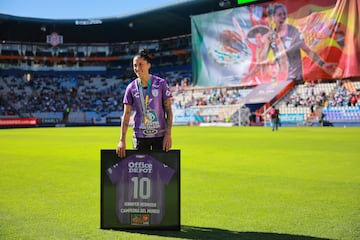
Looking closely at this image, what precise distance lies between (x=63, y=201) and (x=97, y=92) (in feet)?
223

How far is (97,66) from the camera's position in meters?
80.2

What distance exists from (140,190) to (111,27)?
234ft

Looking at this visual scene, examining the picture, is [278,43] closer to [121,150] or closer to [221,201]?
[221,201]

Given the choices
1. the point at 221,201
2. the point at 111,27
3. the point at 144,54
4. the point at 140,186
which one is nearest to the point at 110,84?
the point at 111,27

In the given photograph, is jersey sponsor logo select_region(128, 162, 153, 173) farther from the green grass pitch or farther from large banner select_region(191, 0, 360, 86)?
large banner select_region(191, 0, 360, 86)

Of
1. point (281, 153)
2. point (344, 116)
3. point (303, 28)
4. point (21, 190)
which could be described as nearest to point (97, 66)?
point (303, 28)

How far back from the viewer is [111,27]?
73.4m

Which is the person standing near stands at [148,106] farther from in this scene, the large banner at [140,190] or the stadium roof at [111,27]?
the stadium roof at [111,27]

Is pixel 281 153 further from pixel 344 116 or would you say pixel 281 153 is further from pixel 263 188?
pixel 344 116

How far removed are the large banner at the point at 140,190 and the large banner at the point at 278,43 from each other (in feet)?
130

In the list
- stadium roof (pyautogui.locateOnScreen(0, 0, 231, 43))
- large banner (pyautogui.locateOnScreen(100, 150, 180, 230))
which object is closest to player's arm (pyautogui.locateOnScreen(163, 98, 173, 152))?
large banner (pyautogui.locateOnScreen(100, 150, 180, 230))

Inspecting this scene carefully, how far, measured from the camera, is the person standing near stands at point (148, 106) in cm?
534

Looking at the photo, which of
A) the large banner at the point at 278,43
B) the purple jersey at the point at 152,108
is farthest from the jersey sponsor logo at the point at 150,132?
the large banner at the point at 278,43

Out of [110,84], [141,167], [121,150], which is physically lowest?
[141,167]
